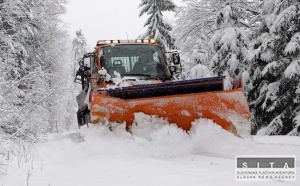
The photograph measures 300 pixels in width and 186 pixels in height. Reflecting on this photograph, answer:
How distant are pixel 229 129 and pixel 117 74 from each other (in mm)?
2714

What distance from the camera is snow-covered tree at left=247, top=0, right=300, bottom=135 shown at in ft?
31.1

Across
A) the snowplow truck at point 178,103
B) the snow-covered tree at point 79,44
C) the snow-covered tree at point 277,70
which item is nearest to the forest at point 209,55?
the snow-covered tree at point 277,70

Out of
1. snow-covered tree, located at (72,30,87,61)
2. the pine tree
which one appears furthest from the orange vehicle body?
snow-covered tree, located at (72,30,87,61)

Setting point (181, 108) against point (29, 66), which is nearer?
point (181, 108)

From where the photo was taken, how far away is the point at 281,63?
9898mm

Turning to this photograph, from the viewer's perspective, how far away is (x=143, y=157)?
4992 millimetres

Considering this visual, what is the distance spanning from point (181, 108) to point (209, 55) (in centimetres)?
944

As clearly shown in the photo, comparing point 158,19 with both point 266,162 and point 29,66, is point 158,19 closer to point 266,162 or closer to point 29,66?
point 29,66

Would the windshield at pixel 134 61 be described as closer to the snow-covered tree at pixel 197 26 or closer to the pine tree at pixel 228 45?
the pine tree at pixel 228 45

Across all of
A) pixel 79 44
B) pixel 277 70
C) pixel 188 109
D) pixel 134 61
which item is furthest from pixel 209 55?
pixel 79 44

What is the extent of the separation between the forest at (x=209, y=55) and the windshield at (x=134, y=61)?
1086 mm

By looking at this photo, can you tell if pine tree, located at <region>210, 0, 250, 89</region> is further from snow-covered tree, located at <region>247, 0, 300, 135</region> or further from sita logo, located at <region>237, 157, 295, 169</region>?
sita logo, located at <region>237, 157, 295, 169</region>

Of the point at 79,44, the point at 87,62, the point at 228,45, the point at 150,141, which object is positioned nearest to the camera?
the point at 150,141

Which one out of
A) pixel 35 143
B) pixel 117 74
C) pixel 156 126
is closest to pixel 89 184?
pixel 156 126
